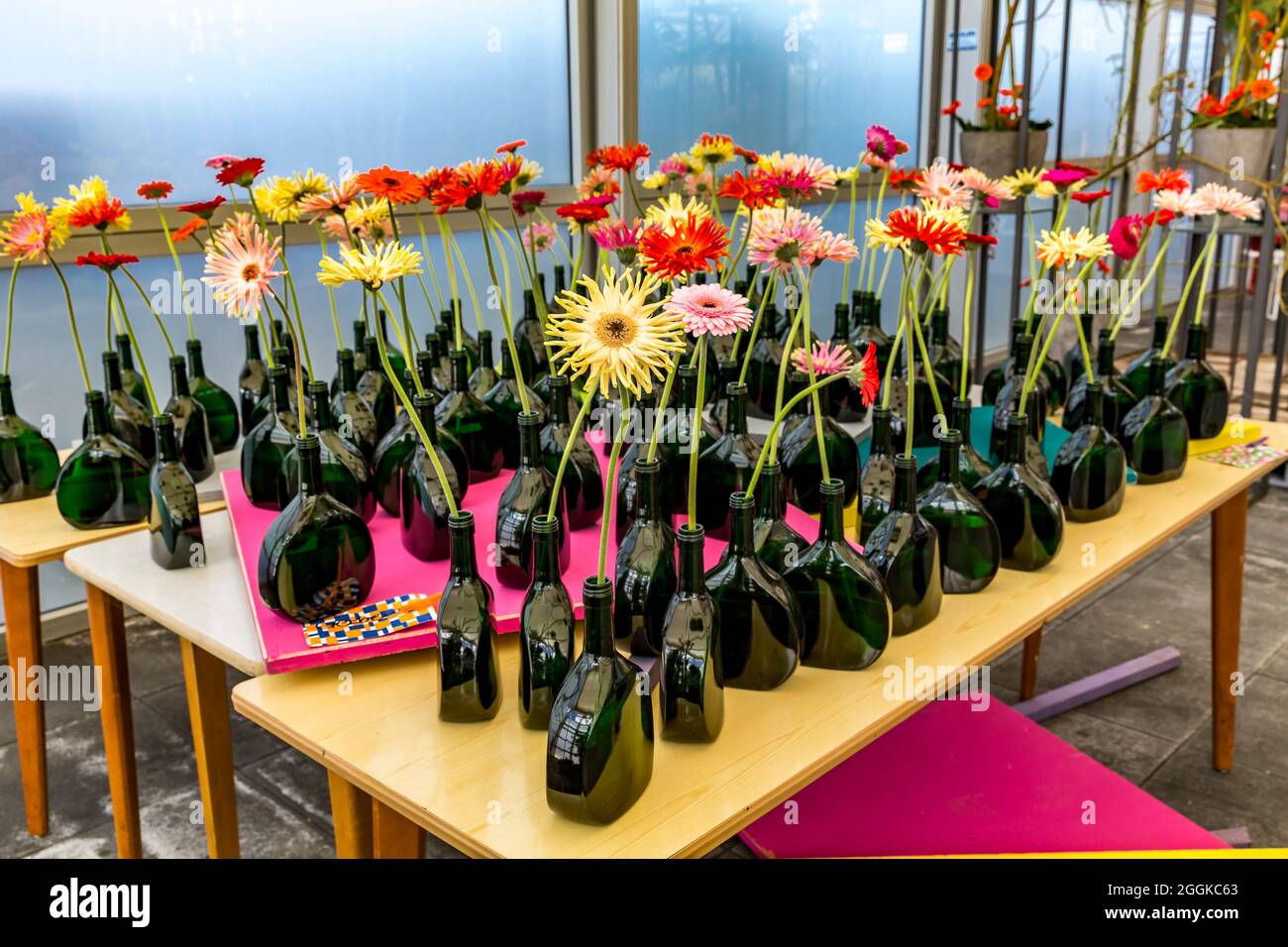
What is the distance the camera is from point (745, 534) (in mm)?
1107

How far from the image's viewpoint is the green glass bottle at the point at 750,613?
1109mm

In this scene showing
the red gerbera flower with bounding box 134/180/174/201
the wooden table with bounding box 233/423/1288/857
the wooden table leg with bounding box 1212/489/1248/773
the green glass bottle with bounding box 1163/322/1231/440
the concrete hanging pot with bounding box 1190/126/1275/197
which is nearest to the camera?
the wooden table with bounding box 233/423/1288/857

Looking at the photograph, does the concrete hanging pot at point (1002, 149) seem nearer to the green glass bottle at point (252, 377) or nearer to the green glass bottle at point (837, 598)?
the green glass bottle at point (252, 377)

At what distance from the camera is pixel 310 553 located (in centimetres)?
126

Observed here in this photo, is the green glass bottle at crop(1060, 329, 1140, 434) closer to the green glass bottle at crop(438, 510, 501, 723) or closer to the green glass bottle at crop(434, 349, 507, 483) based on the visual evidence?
the green glass bottle at crop(434, 349, 507, 483)

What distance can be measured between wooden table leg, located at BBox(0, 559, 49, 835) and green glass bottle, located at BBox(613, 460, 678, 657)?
1055 mm

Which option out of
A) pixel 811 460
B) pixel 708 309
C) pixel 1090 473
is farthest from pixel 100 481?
pixel 1090 473

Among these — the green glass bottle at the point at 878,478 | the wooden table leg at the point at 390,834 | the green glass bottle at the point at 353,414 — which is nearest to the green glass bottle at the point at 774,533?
the green glass bottle at the point at 878,478

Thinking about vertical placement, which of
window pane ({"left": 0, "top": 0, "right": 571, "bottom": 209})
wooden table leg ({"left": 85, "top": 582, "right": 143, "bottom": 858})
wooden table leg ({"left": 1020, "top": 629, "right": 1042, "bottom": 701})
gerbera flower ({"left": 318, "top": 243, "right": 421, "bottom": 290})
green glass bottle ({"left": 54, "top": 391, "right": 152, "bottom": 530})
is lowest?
wooden table leg ({"left": 1020, "top": 629, "right": 1042, "bottom": 701})

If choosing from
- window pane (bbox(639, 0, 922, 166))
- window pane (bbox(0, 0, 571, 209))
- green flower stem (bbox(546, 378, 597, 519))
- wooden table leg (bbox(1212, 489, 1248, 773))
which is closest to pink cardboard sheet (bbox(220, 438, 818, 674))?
green flower stem (bbox(546, 378, 597, 519))

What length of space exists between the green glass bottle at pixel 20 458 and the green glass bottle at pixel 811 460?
115 cm

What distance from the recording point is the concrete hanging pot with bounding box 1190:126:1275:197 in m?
3.34

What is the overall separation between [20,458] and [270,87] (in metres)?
1.57

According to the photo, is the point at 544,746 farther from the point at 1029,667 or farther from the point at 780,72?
the point at 780,72
